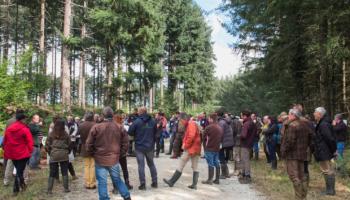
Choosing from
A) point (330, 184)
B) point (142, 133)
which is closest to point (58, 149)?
point (142, 133)

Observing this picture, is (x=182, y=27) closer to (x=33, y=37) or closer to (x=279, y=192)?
(x=33, y=37)

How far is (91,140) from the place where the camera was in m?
7.84

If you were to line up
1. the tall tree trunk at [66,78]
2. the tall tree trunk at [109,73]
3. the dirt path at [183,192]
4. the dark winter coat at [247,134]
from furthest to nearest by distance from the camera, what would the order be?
the tall tree trunk at [109,73] → the tall tree trunk at [66,78] → the dark winter coat at [247,134] → the dirt path at [183,192]

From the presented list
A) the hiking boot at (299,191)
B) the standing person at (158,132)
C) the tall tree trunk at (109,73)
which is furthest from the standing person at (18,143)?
the tall tree trunk at (109,73)

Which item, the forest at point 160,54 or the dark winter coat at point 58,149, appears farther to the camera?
the forest at point 160,54

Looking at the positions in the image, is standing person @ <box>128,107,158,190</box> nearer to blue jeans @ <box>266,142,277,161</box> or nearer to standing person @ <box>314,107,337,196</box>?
standing person @ <box>314,107,337,196</box>

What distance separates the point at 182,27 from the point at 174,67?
4613 millimetres

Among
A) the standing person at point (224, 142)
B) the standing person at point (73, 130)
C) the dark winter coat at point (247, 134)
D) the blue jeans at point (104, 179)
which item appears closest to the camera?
the blue jeans at point (104, 179)

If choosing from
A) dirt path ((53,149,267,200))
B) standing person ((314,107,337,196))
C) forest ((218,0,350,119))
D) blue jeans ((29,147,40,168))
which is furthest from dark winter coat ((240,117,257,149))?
blue jeans ((29,147,40,168))

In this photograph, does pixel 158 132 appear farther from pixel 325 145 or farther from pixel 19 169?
pixel 325 145

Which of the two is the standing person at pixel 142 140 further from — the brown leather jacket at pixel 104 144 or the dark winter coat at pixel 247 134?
the dark winter coat at pixel 247 134

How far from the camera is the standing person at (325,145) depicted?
9.48 meters

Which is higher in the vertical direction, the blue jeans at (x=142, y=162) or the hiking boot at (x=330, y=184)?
the blue jeans at (x=142, y=162)

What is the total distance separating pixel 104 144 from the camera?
7.82 m
